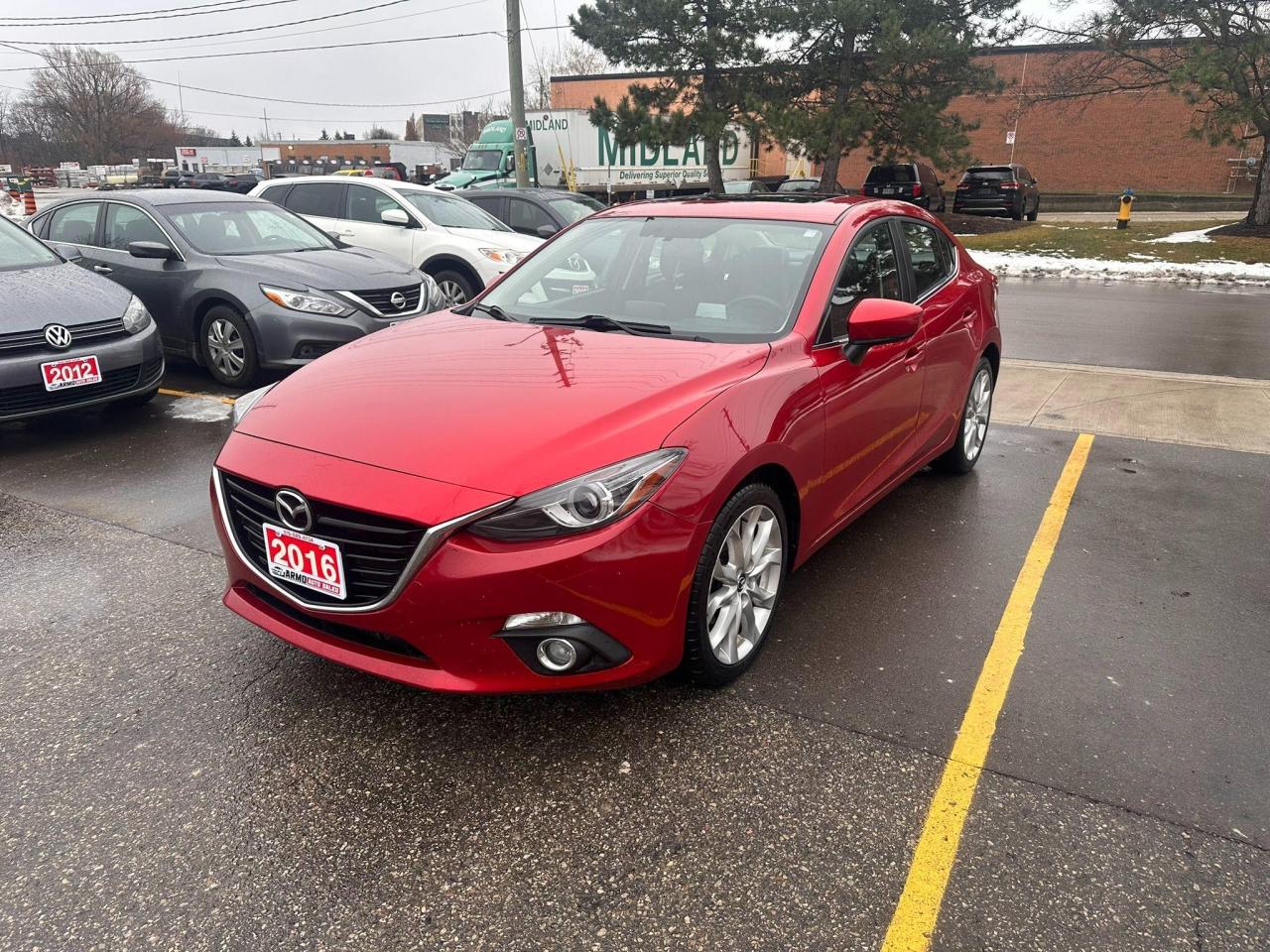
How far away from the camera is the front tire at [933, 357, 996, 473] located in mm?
5074

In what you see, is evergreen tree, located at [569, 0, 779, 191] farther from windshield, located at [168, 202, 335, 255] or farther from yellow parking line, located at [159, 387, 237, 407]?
yellow parking line, located at [159, 387, 237, 407]

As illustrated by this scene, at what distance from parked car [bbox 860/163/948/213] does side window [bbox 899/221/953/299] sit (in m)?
21.7

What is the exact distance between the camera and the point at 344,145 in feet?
301

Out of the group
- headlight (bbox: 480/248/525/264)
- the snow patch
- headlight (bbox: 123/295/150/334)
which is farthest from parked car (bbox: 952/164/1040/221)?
headlight (bbox: 123/295/150/334)

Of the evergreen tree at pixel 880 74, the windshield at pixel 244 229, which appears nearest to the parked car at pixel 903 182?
the evergreen tree at pixel 880 74

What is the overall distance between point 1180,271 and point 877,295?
15292mm

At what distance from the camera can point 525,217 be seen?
1192cm

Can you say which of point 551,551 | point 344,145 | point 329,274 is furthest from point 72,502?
point 344,145

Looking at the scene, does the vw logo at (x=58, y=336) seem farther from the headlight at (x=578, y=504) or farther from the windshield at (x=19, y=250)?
the headlight at (x=578, y=504)

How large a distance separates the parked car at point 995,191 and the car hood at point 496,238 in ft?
69.0

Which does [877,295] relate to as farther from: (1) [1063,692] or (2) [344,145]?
(2) [344,145]

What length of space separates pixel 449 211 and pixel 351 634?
8.72 metres

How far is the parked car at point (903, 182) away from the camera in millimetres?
25312

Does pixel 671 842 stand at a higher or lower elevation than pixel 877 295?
lower
